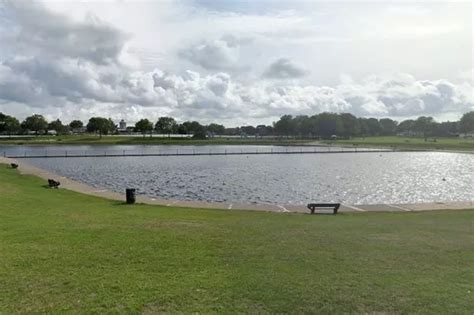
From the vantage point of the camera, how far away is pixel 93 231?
11367 millimetres

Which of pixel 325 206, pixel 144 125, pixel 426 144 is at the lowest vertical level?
pixel 325 206

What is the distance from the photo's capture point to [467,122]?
182 metres

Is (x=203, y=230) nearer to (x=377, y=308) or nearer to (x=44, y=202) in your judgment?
(x=377, y=308)

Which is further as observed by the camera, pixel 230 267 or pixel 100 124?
pixel 100 124

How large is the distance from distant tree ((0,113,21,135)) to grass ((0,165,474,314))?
594 ft

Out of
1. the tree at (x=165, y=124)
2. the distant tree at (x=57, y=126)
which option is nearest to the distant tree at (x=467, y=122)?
the tree at (x=165, y=124)

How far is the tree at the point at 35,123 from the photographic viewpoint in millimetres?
174750

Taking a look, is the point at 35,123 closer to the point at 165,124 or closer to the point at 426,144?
the point at 165,124

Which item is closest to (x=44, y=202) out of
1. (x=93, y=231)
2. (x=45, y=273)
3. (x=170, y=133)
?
(x=93, y=231)

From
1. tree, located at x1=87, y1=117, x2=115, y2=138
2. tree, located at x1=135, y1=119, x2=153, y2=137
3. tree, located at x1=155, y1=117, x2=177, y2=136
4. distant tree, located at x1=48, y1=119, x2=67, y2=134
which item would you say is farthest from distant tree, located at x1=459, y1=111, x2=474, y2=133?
distant tree, located at x1=48, y1=119, x2=67, y2=134

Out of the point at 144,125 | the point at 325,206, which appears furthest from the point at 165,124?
the point at 325,206

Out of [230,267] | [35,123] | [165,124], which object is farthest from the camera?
[165,124]

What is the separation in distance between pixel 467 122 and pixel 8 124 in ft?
621

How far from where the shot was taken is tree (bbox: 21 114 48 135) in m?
175
